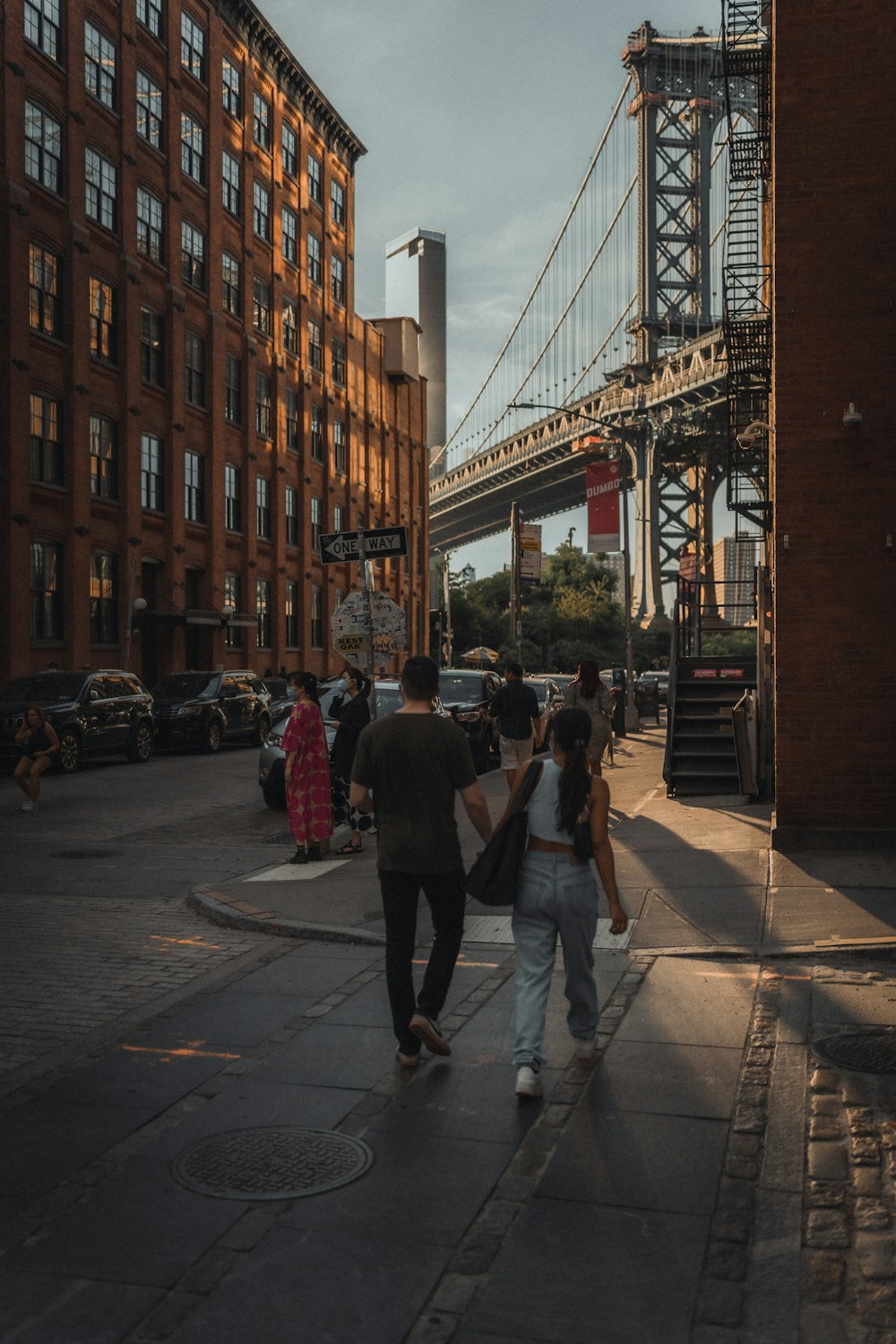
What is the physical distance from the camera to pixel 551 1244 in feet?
13.3

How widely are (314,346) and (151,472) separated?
16790 millimetres

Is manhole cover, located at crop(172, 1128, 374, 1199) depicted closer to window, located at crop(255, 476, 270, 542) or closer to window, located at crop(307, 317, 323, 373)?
window, located at crop(255, 476, 270, 542)

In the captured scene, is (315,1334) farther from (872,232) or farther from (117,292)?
(117,292)

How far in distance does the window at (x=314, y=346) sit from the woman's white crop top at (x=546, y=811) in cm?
4794

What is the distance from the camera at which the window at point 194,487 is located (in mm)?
40219

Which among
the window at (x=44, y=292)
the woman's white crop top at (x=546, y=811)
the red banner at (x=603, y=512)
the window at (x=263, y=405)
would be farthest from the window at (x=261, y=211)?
the woman's white crop top at (x=546, y=811)

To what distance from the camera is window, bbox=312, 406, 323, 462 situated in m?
52.5

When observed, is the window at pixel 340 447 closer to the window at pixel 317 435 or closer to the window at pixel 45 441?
the window at pixel 317 435

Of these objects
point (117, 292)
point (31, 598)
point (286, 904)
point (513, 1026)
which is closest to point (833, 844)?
point (286, 904)

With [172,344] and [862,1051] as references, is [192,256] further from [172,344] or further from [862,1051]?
[862,1051]

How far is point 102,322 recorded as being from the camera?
3488 centimetres

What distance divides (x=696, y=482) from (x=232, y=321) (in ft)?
136

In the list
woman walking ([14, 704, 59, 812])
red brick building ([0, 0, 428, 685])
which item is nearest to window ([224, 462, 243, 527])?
red brick building ([0, 0, 428, 685])

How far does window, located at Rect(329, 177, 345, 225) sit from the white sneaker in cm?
5438
